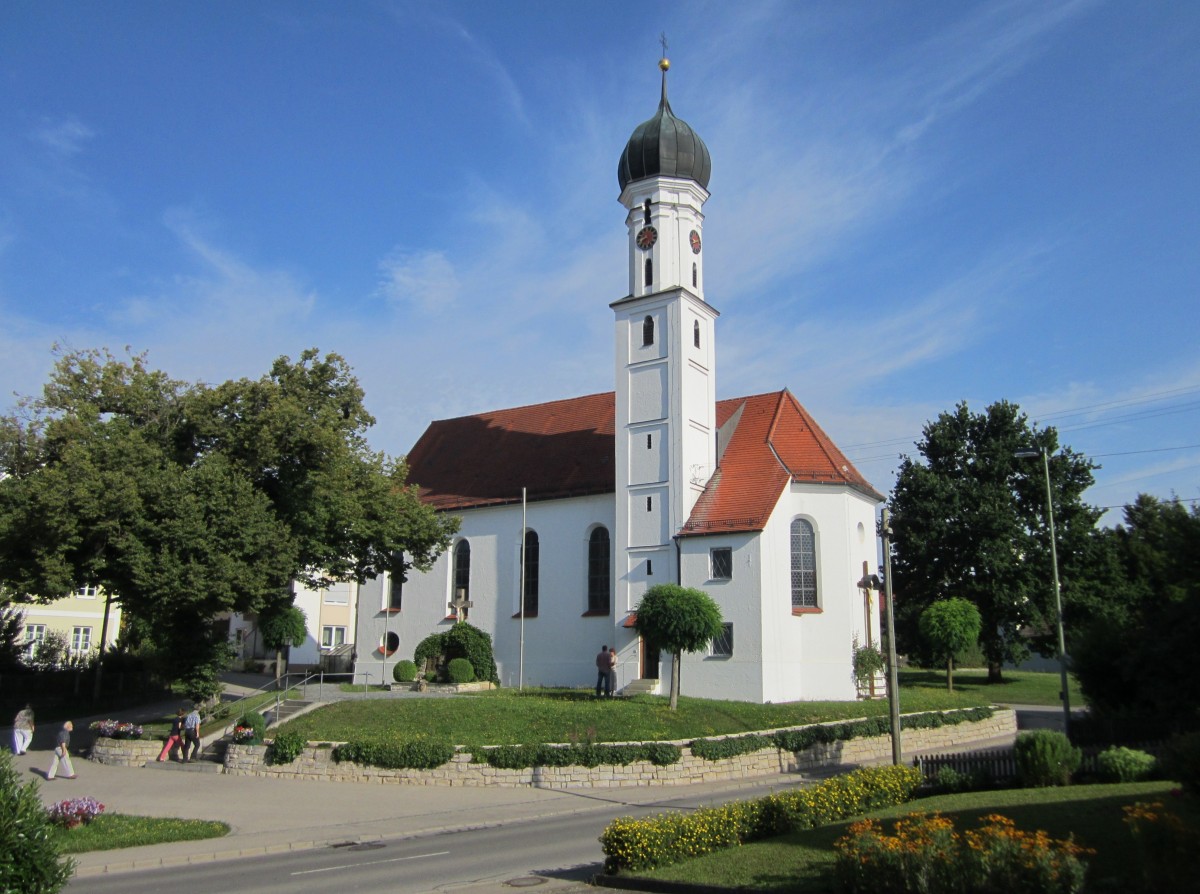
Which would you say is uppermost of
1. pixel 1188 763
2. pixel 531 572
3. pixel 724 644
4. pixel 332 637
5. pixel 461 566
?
pixel 461 566

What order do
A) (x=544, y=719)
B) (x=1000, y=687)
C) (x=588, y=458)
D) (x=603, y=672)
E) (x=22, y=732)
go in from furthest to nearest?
(x=1000, y=687), (x=588, y=458), (x=603, y=672), (x=544, y=719), (x=22, y=732)

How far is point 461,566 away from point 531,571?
365 centimetres

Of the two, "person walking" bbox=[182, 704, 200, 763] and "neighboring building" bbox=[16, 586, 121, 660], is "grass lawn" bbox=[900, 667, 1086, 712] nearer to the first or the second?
"person walking" bbox=[182, 704, 200, 763]

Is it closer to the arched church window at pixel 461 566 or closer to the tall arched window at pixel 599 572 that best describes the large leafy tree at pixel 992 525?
the tall arched window at pixel 599 572

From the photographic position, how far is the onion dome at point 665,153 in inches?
1458

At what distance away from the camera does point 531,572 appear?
3869 cm

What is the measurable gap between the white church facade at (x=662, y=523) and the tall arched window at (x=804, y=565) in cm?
5

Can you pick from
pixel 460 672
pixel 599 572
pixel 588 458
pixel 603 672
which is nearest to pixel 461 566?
pixel 460 672

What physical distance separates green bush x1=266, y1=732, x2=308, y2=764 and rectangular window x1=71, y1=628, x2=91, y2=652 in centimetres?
3455

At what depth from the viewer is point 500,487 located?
40.8m

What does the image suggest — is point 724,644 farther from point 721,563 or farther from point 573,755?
point 573,755

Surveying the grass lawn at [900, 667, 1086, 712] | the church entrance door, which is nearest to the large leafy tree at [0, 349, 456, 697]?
the church entrance door

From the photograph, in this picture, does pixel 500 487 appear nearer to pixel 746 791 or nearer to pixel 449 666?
pixel 449 666

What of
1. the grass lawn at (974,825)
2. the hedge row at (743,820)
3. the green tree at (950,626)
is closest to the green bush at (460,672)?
the green tree at (950,626)
